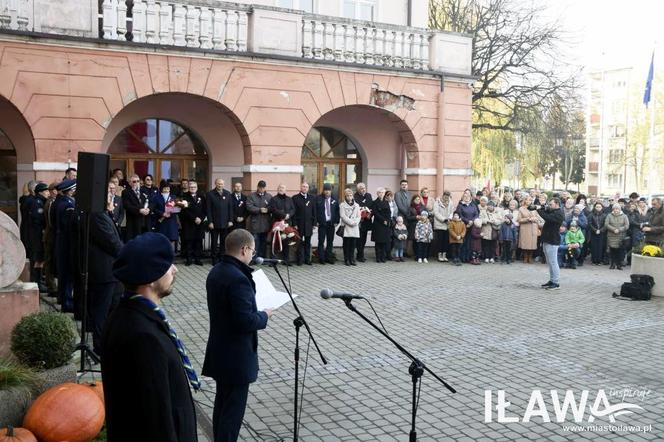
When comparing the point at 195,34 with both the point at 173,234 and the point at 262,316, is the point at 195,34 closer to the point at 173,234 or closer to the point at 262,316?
the point at 173,234

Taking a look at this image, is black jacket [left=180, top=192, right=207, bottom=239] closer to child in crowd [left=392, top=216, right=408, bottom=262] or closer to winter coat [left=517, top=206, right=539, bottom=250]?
child in crowd [left=392, top=216, right=408, bottom=262]

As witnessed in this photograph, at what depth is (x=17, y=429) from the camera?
16.9 feet

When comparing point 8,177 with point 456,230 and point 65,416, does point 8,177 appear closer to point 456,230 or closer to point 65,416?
point 456,230

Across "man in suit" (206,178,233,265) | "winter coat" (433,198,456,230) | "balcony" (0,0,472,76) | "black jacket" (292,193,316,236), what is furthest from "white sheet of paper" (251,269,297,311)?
"winter coat" (433,198,456,230)

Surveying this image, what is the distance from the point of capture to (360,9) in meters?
20.2

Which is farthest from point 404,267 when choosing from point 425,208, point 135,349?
point 135,349

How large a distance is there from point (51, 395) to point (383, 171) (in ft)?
54.0

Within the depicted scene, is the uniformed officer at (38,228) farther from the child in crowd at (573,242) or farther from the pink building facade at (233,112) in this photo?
the child in crowd at (573,242)

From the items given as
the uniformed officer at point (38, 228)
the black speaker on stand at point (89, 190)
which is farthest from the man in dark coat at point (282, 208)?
the black speaker on stand at point (89, 190)

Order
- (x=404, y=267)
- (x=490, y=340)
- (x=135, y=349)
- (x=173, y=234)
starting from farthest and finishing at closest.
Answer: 1. (x=404, y=267)
2. (x=173, y=234)
3. (x=490, y=340)
4. (x=135, y=349)

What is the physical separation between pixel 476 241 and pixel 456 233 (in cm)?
65

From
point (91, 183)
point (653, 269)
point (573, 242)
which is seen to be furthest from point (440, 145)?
point (91, 183)

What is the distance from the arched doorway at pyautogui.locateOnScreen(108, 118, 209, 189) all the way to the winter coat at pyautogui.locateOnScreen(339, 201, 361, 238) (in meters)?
4.72

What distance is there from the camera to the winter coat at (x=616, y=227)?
18234mm
